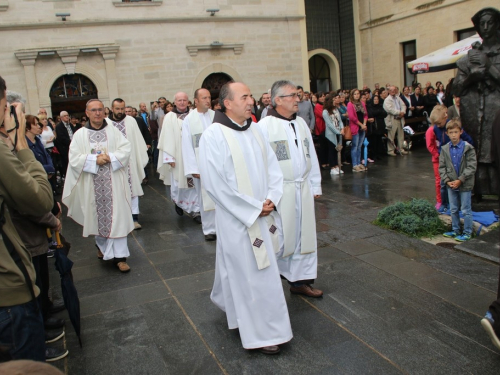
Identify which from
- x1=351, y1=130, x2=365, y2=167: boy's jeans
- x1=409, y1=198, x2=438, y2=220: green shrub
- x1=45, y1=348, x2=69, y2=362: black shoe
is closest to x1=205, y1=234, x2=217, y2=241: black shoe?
x1=409, y1=198, x2=438, y2=220: green shrub

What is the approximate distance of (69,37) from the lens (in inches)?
679

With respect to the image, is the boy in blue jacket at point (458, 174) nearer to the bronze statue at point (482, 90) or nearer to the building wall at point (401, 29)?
the bronze statue at point (482, 90)

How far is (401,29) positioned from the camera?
2102cm

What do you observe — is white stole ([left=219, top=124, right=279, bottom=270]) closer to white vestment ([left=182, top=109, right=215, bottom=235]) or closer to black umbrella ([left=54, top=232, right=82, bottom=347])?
black umbrella ([left=54, top=232, right=82, bottom=347])

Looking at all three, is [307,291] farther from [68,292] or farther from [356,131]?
[356,131]

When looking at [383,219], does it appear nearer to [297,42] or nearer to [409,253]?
[409,253]

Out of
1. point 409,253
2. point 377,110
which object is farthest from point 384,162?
point 409,253

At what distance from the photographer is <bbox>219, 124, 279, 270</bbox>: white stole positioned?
12.2 feet

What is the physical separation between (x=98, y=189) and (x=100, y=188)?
0.03 meters

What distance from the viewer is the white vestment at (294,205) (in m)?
4.61

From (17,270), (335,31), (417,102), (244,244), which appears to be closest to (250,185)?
(244,244)

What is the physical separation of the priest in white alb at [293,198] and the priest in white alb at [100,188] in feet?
6.63

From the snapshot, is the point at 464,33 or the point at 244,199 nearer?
the point at 244,199

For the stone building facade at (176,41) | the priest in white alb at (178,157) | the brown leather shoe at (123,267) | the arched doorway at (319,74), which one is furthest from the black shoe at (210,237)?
the arched doorway at (319,74)
